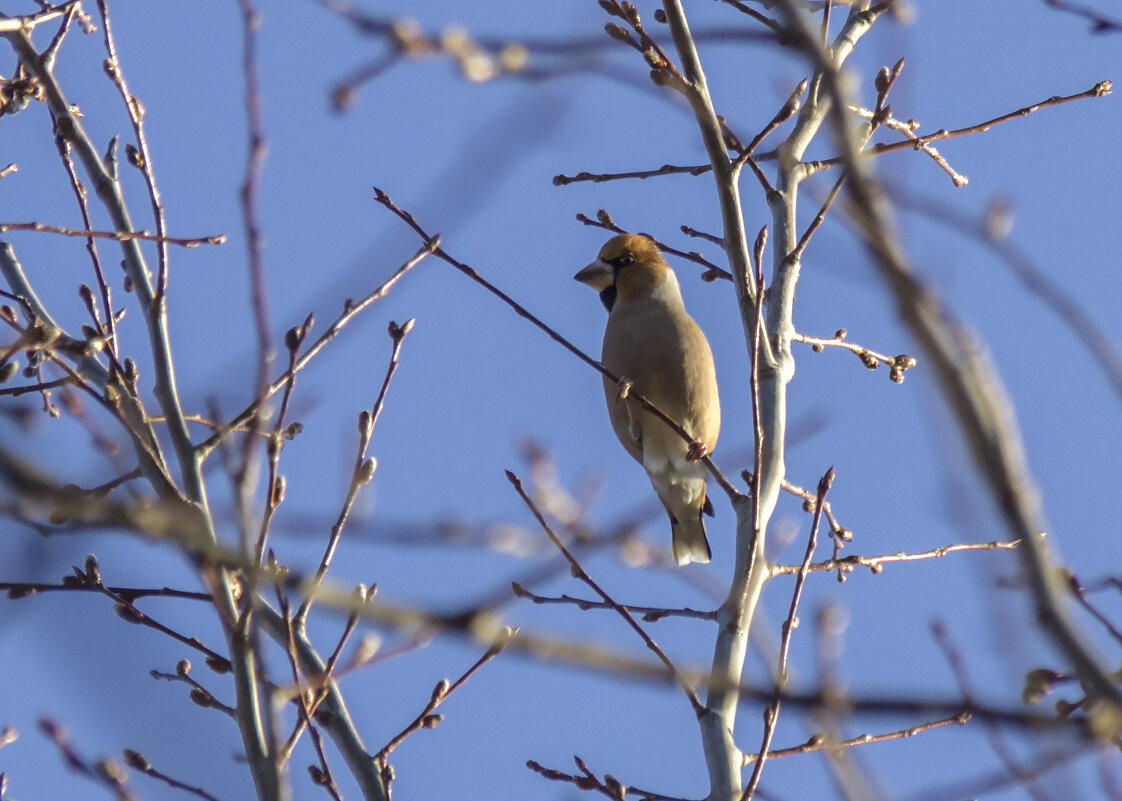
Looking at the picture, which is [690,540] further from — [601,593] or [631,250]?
[601,593]

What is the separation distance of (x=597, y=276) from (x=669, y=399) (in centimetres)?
137

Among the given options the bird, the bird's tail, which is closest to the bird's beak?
the bird

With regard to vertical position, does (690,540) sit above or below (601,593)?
above

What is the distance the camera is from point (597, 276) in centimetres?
670

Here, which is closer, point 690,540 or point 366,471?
point 366,471

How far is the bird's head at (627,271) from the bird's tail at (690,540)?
3.73 ft

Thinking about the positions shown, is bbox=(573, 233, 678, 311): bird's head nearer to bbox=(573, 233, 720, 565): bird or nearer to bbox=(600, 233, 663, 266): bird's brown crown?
bbox=(600, 233, 663, 266): bird's brown crown

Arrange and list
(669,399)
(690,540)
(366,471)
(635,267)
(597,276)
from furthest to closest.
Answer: (597,276), (635,267), (690,540), (669,399), (366,471)

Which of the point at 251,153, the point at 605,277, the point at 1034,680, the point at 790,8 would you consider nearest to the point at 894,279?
the point at 790,8

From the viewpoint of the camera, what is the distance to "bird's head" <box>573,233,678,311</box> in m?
6.38

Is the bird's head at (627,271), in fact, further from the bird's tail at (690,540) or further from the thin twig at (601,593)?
the thin twig at (601,593)

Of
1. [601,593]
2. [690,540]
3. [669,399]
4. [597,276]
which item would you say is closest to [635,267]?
[597,276]

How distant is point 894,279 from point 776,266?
299cm

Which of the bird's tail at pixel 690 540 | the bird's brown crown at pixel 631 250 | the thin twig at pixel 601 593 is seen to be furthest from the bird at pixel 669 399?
the thin twig at pixel 601 593
